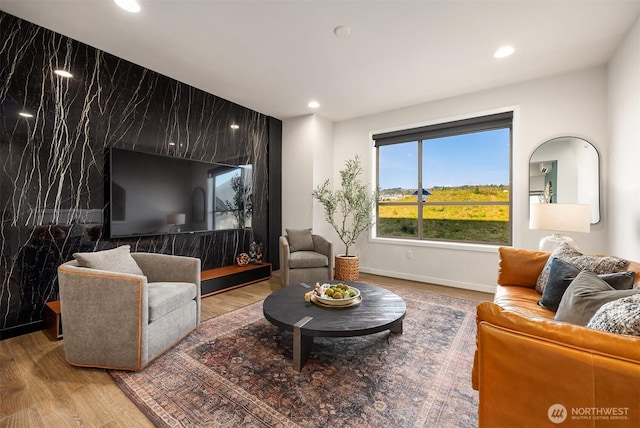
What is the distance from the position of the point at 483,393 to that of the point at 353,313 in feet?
4.06

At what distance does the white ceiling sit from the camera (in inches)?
88.7

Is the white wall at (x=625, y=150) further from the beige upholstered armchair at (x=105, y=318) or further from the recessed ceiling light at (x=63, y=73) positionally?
the recessed ceiling light at (x=63, y=73)

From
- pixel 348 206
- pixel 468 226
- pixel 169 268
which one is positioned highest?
pixel 348 206

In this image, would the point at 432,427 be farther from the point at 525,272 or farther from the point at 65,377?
the point at 65,377

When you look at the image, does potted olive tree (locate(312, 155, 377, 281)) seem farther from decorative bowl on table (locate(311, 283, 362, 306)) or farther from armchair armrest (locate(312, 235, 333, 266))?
decorative bowl on table (locate(311, 283, 362, 306))

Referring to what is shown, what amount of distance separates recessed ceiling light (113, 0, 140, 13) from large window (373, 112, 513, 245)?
139 inches

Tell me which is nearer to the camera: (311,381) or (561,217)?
(311,381)

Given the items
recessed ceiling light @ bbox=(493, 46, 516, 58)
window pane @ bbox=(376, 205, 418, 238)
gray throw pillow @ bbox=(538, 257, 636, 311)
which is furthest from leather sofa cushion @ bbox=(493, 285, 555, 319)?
recessed ceiling light @ bbox=(493, 46, 516, 58)

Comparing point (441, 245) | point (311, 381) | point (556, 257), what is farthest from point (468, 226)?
point (311, 381)

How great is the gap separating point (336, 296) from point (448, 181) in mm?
3030

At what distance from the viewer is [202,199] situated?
12.5 feet

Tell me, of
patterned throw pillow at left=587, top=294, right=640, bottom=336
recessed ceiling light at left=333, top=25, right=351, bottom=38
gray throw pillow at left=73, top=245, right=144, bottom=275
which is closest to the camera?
patterned throw pillow at left=587, top=294, right=640, bottom=336

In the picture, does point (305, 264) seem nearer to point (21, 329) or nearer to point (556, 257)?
point (556, 257)

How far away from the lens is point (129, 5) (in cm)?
222
